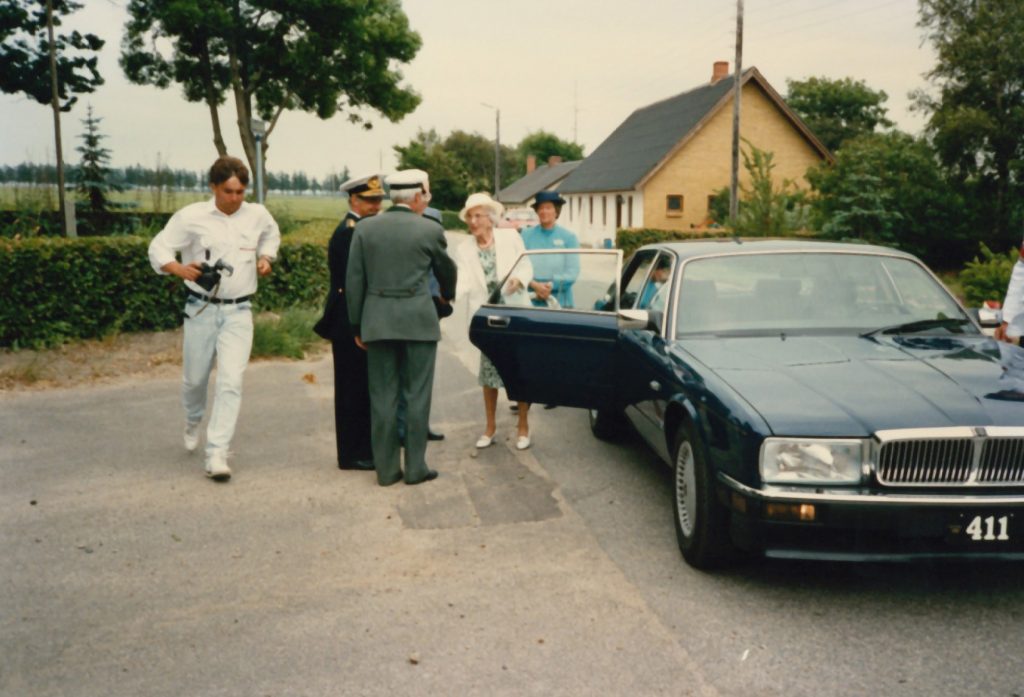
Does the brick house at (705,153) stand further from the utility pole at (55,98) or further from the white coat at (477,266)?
the white coat at (477,266)

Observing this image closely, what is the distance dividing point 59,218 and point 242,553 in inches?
591

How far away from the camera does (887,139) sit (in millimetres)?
31703

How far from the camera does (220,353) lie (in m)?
6.53

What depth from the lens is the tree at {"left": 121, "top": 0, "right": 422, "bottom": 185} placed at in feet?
110

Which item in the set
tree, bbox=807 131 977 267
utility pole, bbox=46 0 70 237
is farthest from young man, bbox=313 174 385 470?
tree, bbox=807 131 977 267

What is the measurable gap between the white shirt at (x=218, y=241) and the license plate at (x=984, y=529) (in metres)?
4.60

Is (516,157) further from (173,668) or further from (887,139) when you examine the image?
(173,668)

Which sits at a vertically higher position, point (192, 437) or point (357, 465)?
point (192, 437)

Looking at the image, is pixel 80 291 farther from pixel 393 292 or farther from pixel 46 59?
pixel 46 59

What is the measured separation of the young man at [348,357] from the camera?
667cm

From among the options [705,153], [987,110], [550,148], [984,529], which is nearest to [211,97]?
[705,153]

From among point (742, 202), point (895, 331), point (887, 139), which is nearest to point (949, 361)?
point (895, 331)

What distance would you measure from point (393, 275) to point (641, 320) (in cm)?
163

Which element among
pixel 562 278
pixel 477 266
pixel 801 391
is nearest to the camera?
pixel 801 391
